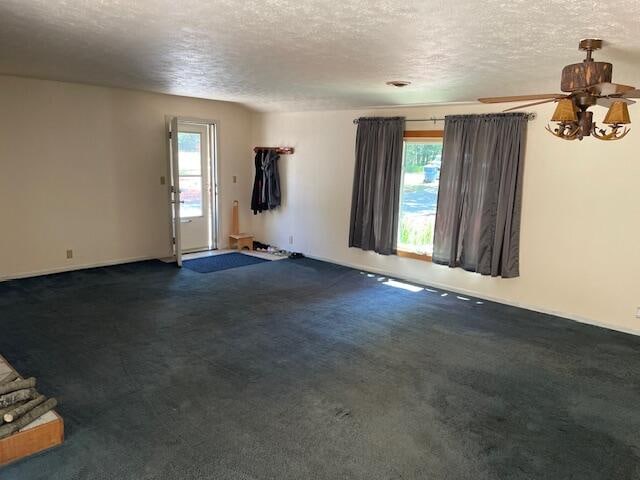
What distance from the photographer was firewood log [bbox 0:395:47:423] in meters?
2.43

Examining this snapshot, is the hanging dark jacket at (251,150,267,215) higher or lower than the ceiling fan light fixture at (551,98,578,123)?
lower

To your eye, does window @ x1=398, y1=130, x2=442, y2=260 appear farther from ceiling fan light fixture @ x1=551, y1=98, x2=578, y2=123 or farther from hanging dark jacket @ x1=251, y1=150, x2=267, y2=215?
ceiling fan light fixture @ x1=551, y1=98, x2=578, y2=123

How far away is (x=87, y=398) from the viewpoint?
2.99 meters

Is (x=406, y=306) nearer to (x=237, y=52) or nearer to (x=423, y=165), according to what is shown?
(x=423, y=165)

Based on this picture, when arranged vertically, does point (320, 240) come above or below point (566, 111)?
below

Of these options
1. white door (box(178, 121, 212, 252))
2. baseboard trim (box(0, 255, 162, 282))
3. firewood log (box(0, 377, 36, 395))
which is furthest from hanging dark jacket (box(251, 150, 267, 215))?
firewood log (box(0, 377, 36, 395))

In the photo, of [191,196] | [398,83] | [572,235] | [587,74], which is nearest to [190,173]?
[191,196]

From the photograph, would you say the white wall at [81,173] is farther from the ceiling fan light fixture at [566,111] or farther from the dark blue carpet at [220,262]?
the ceiling fan light fixture at [566,111]

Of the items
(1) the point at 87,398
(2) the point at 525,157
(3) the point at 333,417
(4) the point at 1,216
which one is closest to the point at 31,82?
(4) the point at 1,216

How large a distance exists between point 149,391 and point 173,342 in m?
0.79

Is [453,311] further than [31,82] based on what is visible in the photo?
No

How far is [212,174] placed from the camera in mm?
7332

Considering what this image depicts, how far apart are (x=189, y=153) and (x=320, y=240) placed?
237 cm

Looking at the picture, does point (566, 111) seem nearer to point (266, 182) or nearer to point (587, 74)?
point (587, 74)
